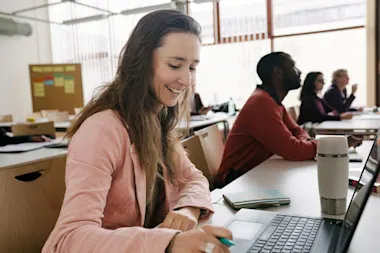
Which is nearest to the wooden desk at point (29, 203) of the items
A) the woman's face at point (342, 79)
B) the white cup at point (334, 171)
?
the white cup at point (334, 171)

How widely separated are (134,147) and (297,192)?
0.61 m

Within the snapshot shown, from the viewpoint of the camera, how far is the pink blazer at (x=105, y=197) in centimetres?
73

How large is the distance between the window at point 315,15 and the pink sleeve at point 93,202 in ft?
20.9

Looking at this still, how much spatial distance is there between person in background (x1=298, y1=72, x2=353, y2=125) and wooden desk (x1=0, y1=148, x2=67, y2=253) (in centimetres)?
339

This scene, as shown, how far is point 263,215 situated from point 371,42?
6149mm

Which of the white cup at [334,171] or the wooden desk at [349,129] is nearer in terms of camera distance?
the white cup at [334,171]

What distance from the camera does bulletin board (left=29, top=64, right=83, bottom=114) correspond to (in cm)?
721

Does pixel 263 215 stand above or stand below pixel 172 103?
below

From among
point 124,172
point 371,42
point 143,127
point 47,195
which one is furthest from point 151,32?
point 371,42

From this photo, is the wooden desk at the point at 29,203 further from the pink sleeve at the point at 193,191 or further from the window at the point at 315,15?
the window at the point at 315,15

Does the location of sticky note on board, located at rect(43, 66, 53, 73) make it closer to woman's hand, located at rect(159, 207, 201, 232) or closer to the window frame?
the window frame

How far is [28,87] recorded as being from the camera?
7.66 meters

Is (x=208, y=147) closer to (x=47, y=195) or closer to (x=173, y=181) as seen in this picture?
(x=173, y=181)

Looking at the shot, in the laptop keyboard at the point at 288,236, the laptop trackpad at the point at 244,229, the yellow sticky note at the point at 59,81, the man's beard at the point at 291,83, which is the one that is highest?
the yellow sticky note at the point at 59,81
